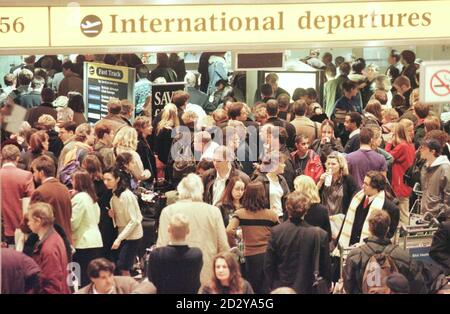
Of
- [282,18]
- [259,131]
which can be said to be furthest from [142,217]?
[282,18]

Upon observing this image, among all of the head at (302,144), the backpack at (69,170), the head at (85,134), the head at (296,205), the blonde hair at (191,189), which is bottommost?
the head at (296,205)

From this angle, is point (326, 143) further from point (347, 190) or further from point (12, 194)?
point (12, 194)

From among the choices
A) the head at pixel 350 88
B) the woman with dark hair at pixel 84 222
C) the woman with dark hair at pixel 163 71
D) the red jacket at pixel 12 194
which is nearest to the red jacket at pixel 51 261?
the woman with dark hair at pixel 84 222

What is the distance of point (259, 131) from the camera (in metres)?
9.54

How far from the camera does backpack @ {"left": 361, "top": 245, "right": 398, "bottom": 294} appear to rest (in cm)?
836

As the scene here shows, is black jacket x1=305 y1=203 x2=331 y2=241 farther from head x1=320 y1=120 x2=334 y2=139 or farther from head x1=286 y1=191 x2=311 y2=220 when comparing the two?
head x1=320 y1=120 x2=334 y2=139

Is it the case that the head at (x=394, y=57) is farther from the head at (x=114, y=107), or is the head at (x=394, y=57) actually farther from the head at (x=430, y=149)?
the head at (x=114, y=107)

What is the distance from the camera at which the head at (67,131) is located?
9406 mm

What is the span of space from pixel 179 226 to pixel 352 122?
2.33 m

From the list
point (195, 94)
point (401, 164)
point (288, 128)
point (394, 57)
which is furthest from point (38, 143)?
point (394, 57)

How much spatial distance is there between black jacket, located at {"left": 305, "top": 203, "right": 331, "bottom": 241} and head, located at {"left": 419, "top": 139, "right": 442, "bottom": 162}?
42.3 inches

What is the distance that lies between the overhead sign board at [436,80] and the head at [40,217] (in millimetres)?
2841

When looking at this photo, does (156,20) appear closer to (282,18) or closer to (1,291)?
(282,18)

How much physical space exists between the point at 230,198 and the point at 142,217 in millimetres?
737
